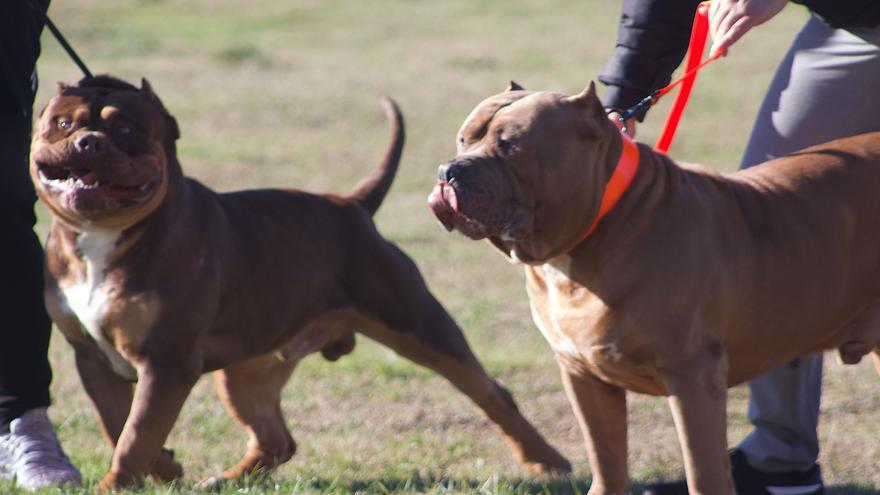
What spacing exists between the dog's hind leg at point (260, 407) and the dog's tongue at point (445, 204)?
84.7 inches

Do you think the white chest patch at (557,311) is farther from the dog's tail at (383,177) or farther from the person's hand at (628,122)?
the dog's tail at (383,177)

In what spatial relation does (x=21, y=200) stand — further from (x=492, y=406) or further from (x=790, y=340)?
(x=790, y=340)

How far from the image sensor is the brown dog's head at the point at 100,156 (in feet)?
13.7

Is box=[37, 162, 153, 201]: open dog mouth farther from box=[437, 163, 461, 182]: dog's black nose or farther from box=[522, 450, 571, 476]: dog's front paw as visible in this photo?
box=[522, 450, 571, 476]: dog's front paw

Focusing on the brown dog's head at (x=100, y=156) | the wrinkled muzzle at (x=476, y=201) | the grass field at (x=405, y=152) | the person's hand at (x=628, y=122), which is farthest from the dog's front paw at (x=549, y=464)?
the wrinkled muzzle at (x=476, y=201)

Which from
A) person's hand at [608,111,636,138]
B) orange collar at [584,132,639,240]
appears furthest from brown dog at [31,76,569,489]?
orange collar at [584,132,639,240]

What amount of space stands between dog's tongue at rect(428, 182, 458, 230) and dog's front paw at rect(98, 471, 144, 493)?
159 cm

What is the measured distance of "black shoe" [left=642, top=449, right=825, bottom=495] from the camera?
458 centimetres

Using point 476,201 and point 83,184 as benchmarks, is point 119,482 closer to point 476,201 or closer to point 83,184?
point 83,184

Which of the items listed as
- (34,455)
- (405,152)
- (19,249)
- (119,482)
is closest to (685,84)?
(119,482)

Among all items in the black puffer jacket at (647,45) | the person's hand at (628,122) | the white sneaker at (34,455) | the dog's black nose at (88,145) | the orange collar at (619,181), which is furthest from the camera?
the white sneaker at (34,455)

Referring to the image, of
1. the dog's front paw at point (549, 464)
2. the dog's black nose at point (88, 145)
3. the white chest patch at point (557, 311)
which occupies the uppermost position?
the dog's black nose at point (88, 145)

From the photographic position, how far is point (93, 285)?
4.38 m

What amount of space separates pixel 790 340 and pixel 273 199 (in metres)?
2.03
